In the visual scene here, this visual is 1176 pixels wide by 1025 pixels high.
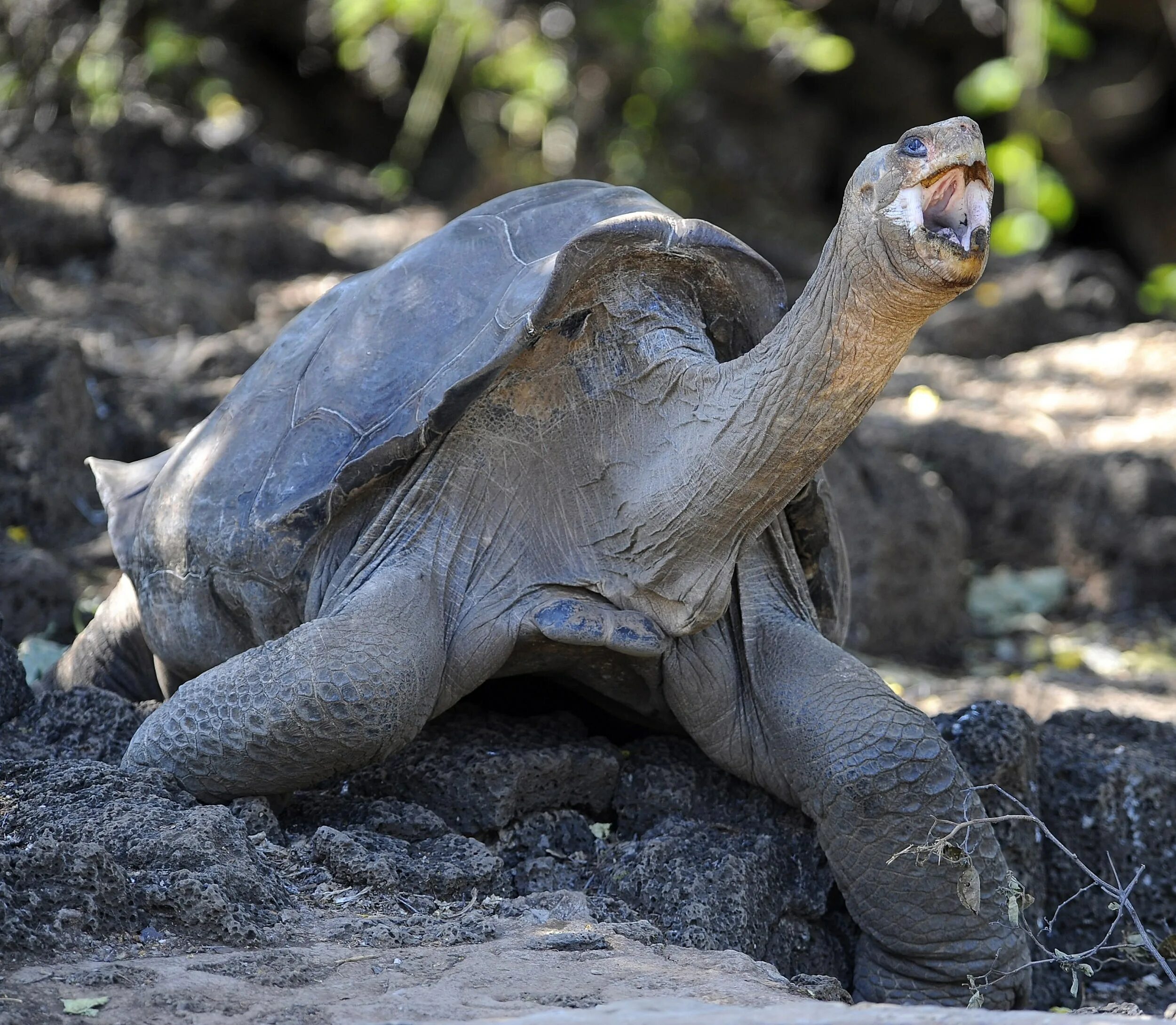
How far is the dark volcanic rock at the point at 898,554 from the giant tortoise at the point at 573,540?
2.08 metres

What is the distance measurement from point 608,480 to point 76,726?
1.36 m

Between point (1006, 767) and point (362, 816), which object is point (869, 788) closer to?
point (1006, 767)

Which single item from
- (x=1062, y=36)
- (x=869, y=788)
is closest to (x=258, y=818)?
(x=869, y=788)

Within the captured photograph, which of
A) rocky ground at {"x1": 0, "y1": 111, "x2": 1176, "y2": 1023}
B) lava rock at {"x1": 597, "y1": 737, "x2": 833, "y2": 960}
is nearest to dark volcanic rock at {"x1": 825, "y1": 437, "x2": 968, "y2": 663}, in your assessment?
rocky ground at {"x1": 0, "y1": 111, "x2": 1176, "y2": 1023}

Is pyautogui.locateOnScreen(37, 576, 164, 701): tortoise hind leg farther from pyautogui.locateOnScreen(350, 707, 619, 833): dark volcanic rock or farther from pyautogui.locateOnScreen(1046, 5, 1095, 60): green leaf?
pyautogui.locateOnScreen(1046, 5, 1095, 60): green leaf

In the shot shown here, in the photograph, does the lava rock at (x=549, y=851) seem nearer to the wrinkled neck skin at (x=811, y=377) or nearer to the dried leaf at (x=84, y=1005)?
the wrinkled neck skin at (x=811, y=377)

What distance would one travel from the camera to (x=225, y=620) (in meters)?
3.51

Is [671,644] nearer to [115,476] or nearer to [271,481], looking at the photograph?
[271,481]

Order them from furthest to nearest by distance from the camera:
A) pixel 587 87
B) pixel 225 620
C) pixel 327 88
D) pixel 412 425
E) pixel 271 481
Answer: pixel 327 88
pixel 587 87
pixel 225 620
pixel 271 481
pixel 412 425

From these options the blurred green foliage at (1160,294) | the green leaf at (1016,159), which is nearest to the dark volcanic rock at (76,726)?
the green leaf at (1016,159)

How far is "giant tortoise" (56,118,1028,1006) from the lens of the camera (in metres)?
2.91

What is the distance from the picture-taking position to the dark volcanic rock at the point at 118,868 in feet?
7.66

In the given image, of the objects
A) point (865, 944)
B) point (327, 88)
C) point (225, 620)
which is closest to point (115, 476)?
point (225, 620)

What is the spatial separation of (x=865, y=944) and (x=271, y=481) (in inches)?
66.1
